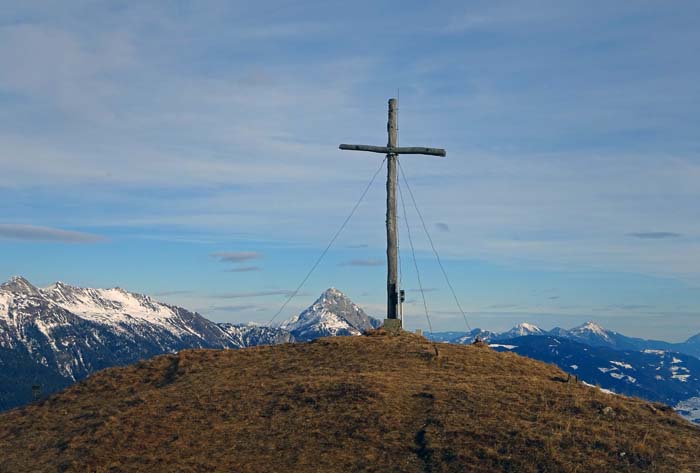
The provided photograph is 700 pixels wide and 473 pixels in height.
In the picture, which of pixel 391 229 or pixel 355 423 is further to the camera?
pixel 391 229

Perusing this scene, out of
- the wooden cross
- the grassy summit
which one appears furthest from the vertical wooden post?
the grassy summit

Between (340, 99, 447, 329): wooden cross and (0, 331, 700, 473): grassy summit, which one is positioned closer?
(0, 331, 700, 473): grassy summit

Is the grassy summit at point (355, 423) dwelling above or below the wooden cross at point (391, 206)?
below

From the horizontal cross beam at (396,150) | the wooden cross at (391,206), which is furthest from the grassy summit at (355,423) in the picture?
the horizontal cross beam at (396,150)

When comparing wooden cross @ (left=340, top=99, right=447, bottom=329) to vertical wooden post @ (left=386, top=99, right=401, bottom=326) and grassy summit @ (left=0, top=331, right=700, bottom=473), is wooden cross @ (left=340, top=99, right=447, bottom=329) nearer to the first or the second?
vertical wooden post @ (left=386, top=99, right=401, bottom=326)

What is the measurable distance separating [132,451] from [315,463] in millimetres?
8062

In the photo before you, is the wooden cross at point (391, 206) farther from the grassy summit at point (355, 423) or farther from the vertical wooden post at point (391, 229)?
the grassy summit at point (355, 423)

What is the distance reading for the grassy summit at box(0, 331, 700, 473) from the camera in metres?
24.6

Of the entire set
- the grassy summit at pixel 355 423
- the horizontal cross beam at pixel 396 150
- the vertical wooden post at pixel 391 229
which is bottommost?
the grassy summit at pixel 355 423

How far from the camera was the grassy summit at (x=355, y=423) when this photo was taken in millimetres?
24578

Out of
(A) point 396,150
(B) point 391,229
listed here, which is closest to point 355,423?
(B) point 391,229

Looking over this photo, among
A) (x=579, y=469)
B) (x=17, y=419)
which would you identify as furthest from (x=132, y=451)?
(x=579, y=469)

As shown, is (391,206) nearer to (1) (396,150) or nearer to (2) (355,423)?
(1) (396,150)

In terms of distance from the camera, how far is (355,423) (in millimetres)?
27859
